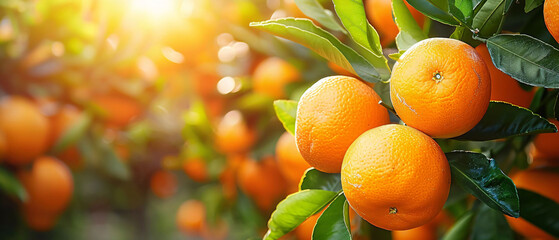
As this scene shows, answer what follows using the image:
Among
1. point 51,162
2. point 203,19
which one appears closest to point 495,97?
point 203,19

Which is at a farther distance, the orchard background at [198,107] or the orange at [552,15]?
the orchard background at [198,107]

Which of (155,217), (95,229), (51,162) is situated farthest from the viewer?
(95,229)

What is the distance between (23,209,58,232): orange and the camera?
118 cm

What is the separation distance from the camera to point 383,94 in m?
0.55

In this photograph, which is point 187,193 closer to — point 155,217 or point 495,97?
point 155,217

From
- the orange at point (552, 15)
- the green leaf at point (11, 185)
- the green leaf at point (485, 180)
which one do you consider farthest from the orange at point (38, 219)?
the orange at point (552, 15)

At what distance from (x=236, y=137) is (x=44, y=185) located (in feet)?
1.52

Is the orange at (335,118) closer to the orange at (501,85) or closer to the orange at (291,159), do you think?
the orange at (501,85)

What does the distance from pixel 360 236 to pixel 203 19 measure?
780 mm

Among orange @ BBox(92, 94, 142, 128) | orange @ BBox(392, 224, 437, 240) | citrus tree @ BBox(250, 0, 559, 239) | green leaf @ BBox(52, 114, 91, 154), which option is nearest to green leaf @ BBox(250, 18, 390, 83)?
citrus tree @ BBox(250, 0, 559, 239)

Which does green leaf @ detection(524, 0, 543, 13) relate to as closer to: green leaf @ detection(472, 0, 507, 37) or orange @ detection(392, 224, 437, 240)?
green leaf @ detection(472, 0, 507, 37)

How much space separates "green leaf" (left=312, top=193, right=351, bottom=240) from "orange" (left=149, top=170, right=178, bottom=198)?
1355 mm

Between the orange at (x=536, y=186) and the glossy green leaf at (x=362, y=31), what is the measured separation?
32 cm

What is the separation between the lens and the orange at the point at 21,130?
3.57ft
